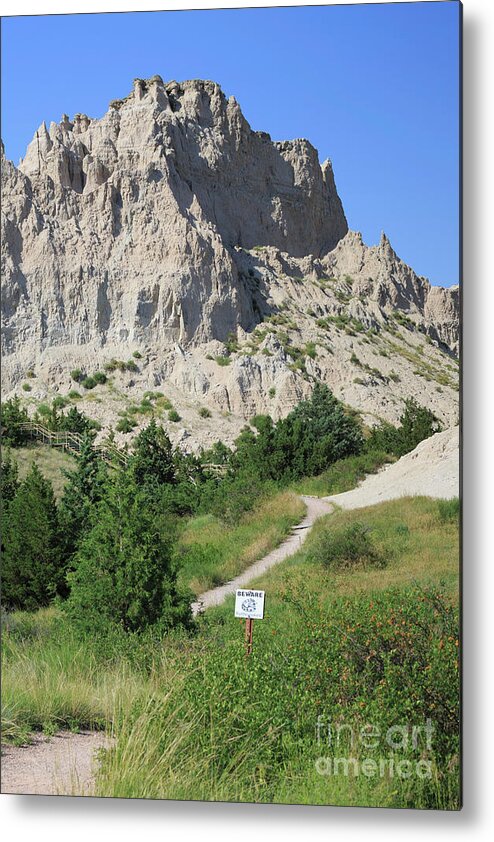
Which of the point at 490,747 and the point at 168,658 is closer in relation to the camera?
the point at 490,747

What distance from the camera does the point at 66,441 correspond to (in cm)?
647

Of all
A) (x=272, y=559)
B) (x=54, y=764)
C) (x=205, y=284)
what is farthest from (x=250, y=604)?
(x=205, y=284)

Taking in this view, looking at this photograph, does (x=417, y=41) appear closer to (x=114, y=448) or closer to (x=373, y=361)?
(x=373, y=361)

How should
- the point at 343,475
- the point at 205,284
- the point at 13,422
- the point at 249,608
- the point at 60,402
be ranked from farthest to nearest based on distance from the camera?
the point at 205,284 < the point at 60,402 < the point at 13,422 < the point at 343,475 < the point at 249,608

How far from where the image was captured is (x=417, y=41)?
187 inches

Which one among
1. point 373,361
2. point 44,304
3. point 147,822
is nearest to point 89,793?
point 147,822

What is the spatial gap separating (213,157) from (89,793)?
20.2 feet

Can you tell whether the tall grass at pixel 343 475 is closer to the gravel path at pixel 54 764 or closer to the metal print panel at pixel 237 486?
the metal print panel at pixel 237 486

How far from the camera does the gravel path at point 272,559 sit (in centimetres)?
514

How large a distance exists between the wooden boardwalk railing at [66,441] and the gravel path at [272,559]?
4.00 feet

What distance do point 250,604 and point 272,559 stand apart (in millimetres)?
427

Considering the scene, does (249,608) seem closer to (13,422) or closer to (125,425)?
(125,425)

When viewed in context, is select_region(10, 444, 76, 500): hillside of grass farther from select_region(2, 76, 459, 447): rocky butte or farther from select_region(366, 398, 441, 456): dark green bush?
select_region(366, 398, 441, 456): dark green bush

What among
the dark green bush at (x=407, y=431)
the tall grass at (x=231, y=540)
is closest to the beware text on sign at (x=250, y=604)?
the tall grass at (x=231, y=540)
